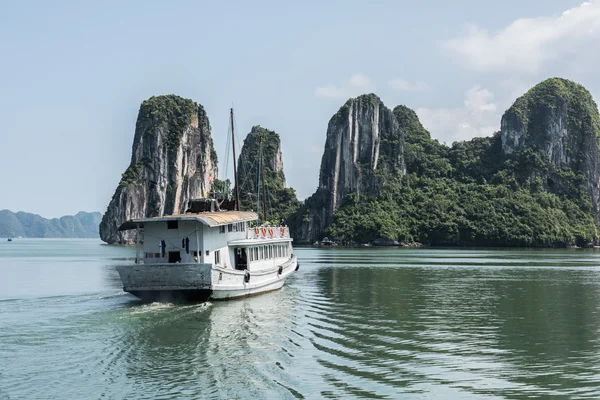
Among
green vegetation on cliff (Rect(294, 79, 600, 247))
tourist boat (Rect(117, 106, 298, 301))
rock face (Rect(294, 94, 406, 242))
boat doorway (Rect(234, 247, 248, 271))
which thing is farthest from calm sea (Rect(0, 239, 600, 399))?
rock face (Rect(294, 94, 406, 242))

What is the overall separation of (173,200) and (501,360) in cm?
15181

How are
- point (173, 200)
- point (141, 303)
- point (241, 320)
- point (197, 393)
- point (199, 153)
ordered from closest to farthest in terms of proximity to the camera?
1. point (197, 393)
2. point (241, 320)
3. point (141, 303)
4. point (173, 200)
5. point (199, 153)

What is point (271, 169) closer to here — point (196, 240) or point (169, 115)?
point (169, 115)

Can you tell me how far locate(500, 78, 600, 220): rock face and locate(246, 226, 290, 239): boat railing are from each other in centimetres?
13436

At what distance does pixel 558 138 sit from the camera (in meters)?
166

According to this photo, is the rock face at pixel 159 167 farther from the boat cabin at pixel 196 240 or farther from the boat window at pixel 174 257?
the boat window at pixel 174 257

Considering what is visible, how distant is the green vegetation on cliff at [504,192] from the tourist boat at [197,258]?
116 meters

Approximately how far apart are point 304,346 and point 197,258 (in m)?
10.5

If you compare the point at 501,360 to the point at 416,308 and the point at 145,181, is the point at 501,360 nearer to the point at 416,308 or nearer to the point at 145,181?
the point at 416,308

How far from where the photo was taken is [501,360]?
18.3 metres

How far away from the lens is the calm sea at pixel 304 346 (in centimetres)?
1535

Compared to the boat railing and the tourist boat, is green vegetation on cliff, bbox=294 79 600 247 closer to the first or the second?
the boat railing

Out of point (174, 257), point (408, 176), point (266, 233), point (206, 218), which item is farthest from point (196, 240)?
point (408, 176)

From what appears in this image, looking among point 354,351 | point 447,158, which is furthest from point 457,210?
point 354,351
